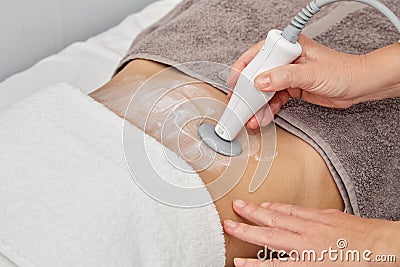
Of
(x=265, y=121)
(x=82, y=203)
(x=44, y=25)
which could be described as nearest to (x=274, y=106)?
(x=265, y=121)

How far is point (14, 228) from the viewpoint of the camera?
81 cm

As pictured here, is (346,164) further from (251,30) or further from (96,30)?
(96,30)

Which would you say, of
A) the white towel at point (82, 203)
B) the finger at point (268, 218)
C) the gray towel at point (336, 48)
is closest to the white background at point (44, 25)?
the gray towel at point (336, 48)

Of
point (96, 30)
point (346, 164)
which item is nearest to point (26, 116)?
point (346, 164)

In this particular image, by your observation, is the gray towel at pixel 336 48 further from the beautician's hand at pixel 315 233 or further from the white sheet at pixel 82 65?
the white sheet at pixel 82 65

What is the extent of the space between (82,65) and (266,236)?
76 cm

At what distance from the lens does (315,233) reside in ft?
3.00

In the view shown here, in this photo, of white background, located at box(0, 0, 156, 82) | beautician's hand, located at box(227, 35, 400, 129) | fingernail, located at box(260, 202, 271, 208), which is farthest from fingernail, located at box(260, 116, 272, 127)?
white background, located at box(0, 0, 156, 82)

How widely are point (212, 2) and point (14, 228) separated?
69 centimetres

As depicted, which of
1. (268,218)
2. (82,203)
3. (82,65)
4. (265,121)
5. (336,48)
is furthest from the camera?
(82,65)

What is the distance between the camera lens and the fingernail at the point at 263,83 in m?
0.96

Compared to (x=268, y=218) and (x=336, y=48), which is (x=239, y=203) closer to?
(x=268, y=218)

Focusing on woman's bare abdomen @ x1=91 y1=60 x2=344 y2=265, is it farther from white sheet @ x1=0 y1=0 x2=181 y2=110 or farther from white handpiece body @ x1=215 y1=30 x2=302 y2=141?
white sheet @ x1=0 y1=0 x2=181 y2=110

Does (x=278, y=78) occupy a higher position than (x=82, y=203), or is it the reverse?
(x=278, y=78)
